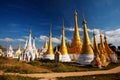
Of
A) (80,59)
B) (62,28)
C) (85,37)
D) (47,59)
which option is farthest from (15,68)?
(62,28)

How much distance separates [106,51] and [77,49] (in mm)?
8190

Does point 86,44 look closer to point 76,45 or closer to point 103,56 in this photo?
point 103,56

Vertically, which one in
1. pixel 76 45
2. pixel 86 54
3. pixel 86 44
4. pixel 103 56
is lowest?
pixel 103 56

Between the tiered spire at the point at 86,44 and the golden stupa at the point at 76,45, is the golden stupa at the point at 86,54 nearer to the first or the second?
the tiered spire at the point at 86,44

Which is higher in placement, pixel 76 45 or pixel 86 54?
pixel 76 45

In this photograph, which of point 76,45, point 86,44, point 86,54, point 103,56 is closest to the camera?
point 86,54

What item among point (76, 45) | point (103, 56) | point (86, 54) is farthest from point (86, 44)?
point (76, 45)

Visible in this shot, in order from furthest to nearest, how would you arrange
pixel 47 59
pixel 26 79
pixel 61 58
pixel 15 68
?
pixel 47 59
pixel 61 58
pixel 15 68
pixel 26 79

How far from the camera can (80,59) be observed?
32.2 m

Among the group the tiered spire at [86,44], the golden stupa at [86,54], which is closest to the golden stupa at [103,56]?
the golden stupa at [86,54]

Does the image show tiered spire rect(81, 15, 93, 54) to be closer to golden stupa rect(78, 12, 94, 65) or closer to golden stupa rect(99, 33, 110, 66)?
golden stupa rect(78, 12, 94, 65)

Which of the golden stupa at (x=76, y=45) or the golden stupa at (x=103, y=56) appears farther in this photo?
the golden stupa at (x=76, y=45)

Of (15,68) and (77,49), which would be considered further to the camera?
(77,49)

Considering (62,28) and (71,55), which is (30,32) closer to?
(62,28)
